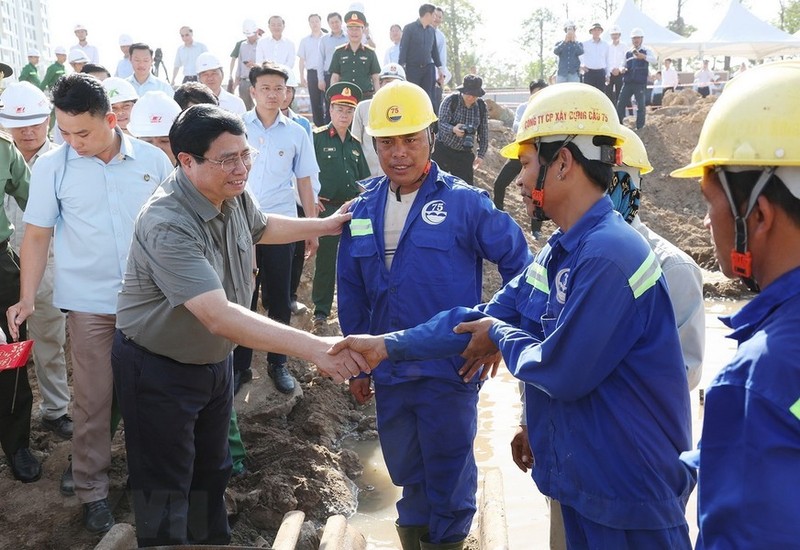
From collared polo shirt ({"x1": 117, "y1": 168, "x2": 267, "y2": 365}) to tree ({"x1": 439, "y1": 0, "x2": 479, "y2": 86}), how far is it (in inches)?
1538

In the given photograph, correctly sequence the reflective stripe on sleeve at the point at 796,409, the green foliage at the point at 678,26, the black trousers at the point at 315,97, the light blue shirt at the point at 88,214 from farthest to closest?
the green foliage at the point at 678,26 → the black trousers at the point at 315,97 → the light blue shirt at the point at 88,214 → the reflective stripe on sleeve at the point at 796,409

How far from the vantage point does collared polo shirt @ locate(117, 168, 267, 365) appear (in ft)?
10.6

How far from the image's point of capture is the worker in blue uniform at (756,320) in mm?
1407

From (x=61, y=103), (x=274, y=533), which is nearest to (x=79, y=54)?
(x=61, y=103)

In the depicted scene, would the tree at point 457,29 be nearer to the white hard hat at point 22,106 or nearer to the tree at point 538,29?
the tree at point 538,29

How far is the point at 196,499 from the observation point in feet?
12.8

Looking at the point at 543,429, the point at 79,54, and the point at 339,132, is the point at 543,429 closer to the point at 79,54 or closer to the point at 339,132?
the point at 339,132

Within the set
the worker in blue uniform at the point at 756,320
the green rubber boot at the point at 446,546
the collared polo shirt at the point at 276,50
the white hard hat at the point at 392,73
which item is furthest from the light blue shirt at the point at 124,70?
the worker in blue uniform at the point at 756,320

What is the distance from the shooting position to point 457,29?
44.9 meters

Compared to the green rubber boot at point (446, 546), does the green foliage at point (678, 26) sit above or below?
below

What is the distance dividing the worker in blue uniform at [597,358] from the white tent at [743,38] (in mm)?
27237

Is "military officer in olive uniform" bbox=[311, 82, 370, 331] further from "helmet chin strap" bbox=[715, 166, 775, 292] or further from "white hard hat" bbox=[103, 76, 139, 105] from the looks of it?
"helmet chin strap" bbox=[715, 166, 775, 292]

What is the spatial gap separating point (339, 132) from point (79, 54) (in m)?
4.35

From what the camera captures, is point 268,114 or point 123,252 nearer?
point 123,252
